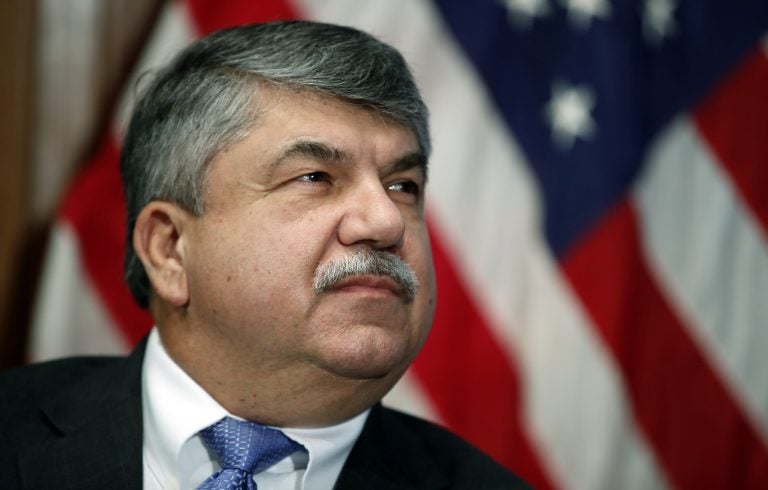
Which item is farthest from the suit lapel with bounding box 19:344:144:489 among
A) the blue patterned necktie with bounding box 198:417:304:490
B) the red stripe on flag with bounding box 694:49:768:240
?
the red stripe on flag with bounding box 694:49:768:240

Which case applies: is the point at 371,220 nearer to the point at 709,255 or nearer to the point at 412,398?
the point at 412,398

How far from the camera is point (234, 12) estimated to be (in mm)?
2617

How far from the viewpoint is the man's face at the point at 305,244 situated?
1.48 metres

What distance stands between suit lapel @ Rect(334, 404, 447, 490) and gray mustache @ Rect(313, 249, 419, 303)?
31 centimetres

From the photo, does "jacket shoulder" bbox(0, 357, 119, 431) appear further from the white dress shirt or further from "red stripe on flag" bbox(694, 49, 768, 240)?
"red stripe on flag" bbox(694, 49, 768, 240)

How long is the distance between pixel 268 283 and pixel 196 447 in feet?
1.11

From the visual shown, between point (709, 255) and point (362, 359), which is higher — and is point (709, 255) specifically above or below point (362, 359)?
below

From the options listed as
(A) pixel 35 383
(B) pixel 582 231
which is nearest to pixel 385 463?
(A) pixel 35 383

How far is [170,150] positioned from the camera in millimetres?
1655

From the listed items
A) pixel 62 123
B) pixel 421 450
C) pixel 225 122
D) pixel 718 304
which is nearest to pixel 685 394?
pixel 718 304

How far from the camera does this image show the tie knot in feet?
5.12

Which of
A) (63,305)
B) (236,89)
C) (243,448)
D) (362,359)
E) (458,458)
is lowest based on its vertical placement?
(63,305)

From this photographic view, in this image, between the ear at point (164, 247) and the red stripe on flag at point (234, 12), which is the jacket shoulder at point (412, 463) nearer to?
the ear at point (164, 247)

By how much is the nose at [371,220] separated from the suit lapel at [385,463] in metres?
0.39
